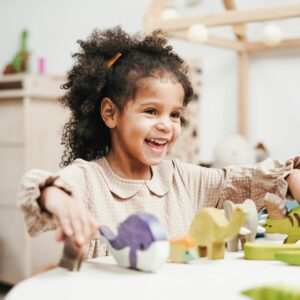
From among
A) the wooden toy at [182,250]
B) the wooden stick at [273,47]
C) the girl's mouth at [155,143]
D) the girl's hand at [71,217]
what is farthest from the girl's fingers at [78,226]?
the wooden stick at [273,47]

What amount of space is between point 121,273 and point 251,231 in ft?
0.71

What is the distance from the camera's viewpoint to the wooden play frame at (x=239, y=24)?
170cm

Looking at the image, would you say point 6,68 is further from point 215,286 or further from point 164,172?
point 215,286

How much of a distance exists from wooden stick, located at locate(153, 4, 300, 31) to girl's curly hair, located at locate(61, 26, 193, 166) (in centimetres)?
72

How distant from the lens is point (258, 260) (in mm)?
684

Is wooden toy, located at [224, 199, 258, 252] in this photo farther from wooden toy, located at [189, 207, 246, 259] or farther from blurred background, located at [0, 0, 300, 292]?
blurred background, located at [0, 0, 300, 292]

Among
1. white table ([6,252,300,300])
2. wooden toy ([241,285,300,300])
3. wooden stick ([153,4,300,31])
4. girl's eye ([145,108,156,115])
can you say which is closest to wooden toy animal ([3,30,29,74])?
wooden stick ([153,4,300,31])

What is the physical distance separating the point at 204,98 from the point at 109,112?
165cm

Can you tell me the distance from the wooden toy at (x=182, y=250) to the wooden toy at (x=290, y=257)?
99 millimetres

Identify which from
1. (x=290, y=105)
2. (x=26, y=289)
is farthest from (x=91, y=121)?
(x=290, y=105)

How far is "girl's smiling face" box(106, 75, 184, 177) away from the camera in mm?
922

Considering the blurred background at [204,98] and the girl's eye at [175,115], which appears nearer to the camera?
the girl's eye at [175,115]

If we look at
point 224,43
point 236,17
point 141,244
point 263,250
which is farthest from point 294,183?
point 224,43

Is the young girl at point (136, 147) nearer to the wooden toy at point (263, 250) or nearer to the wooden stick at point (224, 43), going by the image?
the wooden toy at point (263, 250)
